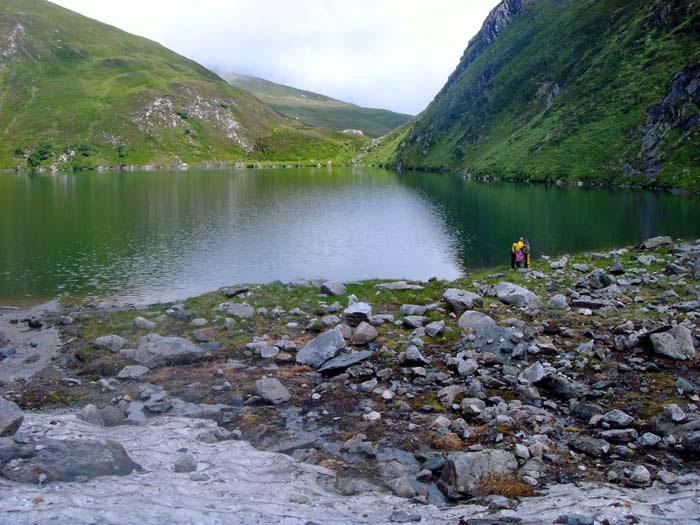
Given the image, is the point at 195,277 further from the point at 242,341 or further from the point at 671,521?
the point at 671,521

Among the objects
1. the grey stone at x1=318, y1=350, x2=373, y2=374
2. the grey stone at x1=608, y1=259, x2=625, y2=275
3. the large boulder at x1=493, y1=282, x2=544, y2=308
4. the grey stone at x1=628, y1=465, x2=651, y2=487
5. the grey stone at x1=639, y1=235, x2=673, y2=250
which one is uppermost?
the grey stone at x1=639, y1=235, x2=673, y2=250

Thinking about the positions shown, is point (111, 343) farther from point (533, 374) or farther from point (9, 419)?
point (533, 374)

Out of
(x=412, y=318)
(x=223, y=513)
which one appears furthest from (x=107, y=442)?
(x=412, y=318)

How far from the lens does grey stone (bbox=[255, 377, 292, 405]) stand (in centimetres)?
1809

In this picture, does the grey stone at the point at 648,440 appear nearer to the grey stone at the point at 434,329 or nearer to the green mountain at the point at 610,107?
the grey stone at the point at 434,329

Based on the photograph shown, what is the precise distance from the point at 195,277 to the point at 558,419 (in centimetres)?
3321

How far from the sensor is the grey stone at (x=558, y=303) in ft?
87.7

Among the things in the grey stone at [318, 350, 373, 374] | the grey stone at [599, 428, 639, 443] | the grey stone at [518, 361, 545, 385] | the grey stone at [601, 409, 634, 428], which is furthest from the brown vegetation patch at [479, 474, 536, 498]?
the grey stone at [318, 350, 373, 374]

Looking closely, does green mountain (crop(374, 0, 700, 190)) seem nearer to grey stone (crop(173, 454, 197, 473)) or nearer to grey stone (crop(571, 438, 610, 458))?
grey stone (crop(571, 438, 610, 458))

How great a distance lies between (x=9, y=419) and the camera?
1373 centimetres

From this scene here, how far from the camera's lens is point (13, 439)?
13062mm

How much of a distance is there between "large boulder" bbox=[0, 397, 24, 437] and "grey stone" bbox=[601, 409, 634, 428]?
52.9 feet

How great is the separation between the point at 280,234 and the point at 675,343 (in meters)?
50.2

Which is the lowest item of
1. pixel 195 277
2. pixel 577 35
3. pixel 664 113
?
pixel 195 277
